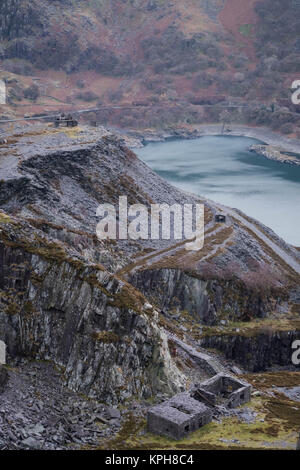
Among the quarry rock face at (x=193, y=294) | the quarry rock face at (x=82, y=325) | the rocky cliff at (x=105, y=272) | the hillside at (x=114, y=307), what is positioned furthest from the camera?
the quarry rock face at (x=193, y=294)

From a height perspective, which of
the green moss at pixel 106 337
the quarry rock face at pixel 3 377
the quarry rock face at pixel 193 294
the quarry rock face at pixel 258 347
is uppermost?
the green moss at pixel 106 337

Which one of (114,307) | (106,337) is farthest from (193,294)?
(106,337)

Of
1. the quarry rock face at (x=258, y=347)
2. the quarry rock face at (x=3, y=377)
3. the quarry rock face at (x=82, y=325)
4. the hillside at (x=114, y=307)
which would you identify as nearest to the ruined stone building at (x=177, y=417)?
the hillside at (x=114, y=307)

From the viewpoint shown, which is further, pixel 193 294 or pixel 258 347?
pixel 193 294

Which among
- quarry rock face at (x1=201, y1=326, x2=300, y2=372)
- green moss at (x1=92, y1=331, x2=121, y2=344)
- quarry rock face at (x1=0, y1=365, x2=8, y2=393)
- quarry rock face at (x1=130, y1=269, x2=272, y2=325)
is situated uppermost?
green moss at (x1=92, y1=331, x2=121, y2=344)

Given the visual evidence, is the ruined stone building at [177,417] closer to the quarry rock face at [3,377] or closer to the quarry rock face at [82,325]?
the quarry rock face at [82,325]

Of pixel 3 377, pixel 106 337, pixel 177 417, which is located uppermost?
pixel 106 337

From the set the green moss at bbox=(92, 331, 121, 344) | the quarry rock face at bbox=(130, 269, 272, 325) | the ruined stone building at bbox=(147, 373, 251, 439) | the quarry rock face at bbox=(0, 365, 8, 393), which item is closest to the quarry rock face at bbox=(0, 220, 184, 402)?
the green moss at bbox=(92, 331, 121, 344)

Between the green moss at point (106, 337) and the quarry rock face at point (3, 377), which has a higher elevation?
the green moss at point (106, 337)

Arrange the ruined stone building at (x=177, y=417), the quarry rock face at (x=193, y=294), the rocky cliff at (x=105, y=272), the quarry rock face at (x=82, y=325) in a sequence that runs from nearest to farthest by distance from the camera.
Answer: the ruined stone building at (x=177, y=417), the quarry rock face at (x=82, y=325), the rocky cliff at (x=105, y=272), the quarry rock face at (x=193, y=294)

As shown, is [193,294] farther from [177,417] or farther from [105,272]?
[177,417]

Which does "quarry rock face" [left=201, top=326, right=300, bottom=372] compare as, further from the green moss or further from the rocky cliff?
the green moss
